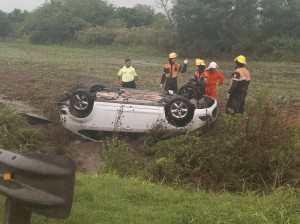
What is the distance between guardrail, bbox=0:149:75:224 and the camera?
110 inches

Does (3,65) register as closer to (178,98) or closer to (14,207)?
(178,98)

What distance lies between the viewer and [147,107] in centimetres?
838

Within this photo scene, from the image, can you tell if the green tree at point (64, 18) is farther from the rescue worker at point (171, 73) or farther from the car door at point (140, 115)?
the car door at point (140, 115)

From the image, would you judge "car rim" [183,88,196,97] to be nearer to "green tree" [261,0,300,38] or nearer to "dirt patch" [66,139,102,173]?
"dirt patch" [66,139,102,173]

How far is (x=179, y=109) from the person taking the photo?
27.2ft

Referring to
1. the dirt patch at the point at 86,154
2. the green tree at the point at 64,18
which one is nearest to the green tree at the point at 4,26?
the green tree at the point at 64,18

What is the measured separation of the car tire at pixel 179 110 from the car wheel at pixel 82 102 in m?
1.52

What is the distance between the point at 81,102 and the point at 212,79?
329cm

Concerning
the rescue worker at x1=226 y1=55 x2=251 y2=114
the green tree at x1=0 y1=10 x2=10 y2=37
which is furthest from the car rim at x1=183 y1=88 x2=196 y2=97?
the green tree at x1=0 y1=10 x2=10 y2=37

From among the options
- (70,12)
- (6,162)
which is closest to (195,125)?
(6,162)

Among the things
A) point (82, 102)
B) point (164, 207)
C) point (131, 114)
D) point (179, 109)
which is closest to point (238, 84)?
point (179, 109)

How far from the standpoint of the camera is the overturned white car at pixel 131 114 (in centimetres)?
829

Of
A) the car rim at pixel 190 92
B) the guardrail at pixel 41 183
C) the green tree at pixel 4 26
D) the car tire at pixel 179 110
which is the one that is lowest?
the car tire at pixel 179 110

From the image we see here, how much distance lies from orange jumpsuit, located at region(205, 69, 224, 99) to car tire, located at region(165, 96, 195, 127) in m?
1.97
